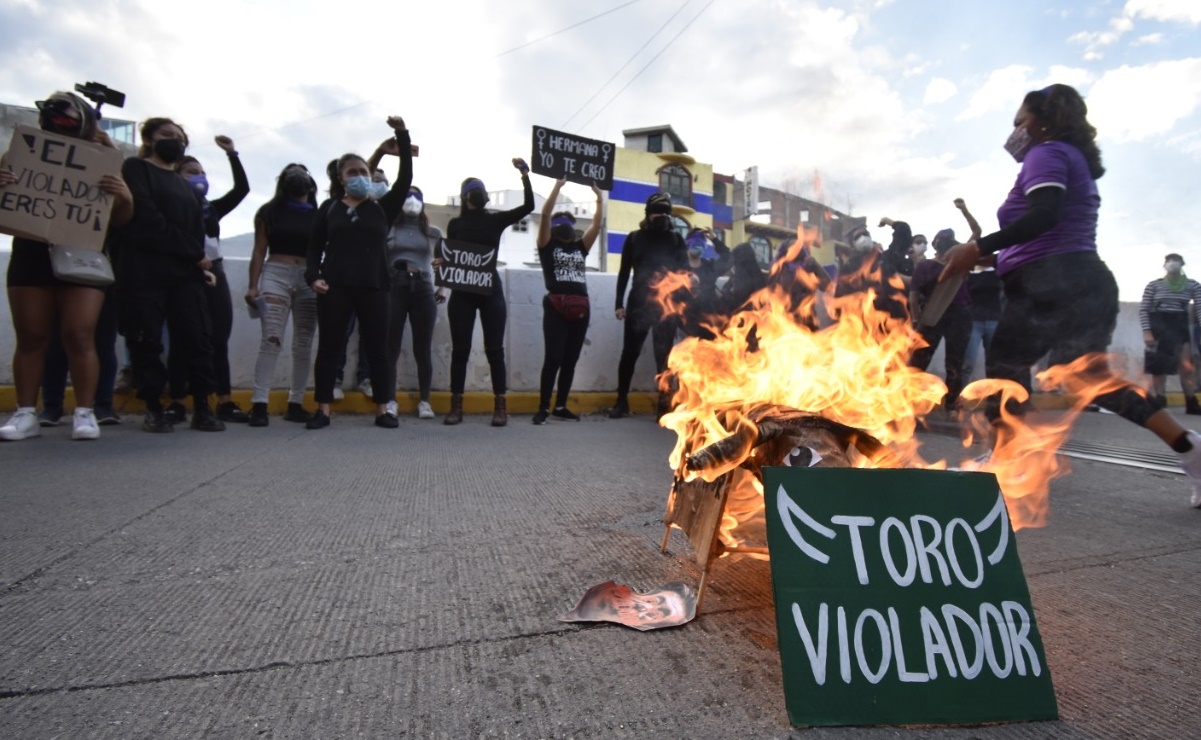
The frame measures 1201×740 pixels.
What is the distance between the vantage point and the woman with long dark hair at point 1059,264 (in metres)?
3.07

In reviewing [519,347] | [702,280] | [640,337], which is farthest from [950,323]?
[519,347]

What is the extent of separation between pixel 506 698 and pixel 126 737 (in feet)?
2.42

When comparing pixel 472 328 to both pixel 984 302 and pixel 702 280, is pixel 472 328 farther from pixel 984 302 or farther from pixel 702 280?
pixel 984 302

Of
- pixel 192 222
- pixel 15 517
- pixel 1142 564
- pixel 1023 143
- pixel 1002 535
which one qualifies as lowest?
pixel 15 517

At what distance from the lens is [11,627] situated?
5.75ft

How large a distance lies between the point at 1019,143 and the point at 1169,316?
738cm

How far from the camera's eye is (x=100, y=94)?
17.2ft

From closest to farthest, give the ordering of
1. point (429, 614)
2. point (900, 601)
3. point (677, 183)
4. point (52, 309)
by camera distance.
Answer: point (900, 601)
point (429, 614)
point (52, 309)
point (677, 183)

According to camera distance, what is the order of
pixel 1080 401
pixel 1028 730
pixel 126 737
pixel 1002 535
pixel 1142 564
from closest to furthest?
pixel 126 737 < pixel 1028 730 < pixel 1002 535 < pixel 1142 564 < pixel 1080 401

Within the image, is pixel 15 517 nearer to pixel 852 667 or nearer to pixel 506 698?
pixel 506 698

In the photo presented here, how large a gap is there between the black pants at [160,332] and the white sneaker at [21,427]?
2.12 ft

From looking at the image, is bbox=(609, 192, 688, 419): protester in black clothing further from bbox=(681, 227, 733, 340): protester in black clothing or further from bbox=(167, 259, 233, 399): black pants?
bbox=(167, 259, 233, 399): black pants

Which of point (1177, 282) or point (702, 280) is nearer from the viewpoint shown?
point (702, 280)

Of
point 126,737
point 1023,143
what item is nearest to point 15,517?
point 126,737
